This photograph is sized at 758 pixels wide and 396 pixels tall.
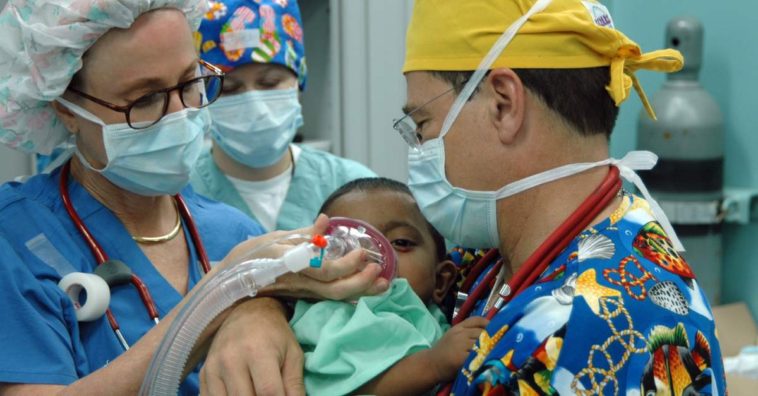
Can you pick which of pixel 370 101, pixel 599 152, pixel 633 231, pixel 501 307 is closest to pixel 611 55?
pixel 599 152

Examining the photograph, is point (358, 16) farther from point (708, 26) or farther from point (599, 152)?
point (599, 152)

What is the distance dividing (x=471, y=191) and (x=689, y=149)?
2.37 metres

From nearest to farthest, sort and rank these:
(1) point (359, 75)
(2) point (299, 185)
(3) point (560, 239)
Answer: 1. (3) point (560, 239)
2. (2) point (299, 185)
3. (1) point (359, 75)

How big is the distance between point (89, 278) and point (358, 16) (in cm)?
206

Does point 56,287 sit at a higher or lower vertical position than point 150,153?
lower

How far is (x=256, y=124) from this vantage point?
8.50ft

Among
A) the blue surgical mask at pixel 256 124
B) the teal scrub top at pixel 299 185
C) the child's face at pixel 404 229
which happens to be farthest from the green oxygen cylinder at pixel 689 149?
the child's face at pixel 404 229

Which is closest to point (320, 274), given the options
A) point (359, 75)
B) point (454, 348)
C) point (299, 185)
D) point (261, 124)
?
point (454, 348)

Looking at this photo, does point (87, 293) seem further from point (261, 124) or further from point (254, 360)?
point (261, 124)

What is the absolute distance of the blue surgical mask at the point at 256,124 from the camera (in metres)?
2.60

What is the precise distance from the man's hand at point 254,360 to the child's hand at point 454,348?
0.21 metres

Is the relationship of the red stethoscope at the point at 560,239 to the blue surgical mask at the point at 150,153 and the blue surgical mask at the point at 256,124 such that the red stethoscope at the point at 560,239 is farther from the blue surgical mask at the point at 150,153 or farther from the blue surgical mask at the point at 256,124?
the blue surgical mask at the point at 256,124

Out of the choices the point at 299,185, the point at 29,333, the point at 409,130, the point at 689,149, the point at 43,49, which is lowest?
the point at 689,149

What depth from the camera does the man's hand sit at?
137 cm
